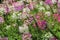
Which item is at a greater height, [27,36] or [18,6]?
[18,6]

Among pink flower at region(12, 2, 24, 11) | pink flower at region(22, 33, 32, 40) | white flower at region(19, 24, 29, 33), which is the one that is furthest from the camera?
pink flower at region(12, 2, 24, 11)

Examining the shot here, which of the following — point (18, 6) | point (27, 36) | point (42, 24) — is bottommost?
point (27, 36)

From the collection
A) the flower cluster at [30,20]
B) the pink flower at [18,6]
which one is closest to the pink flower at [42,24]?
the flower cluster at [30,20]

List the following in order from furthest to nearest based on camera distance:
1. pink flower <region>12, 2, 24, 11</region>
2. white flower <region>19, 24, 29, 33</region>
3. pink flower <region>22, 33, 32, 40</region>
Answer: pink flower <region>12, 2, 24, 11</region>
white flower <region>19, 24, 29, 33</region>
pink flower <region>22, 33, 32, 40</region>

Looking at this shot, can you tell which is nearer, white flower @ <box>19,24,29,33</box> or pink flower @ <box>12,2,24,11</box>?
white flower @ <box>19,24,29,33</box>

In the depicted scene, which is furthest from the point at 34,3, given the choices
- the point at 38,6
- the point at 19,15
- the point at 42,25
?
the point at 42,25

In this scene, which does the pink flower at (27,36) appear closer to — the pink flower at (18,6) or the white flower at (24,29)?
the white flower at (24,29)

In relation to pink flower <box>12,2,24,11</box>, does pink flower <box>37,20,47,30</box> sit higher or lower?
lower

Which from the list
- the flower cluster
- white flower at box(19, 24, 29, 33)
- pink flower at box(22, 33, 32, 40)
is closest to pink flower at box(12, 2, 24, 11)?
the flower cluster

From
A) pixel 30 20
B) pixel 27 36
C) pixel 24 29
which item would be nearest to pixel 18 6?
pixel 30 20

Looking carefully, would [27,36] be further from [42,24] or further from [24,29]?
[42,24]

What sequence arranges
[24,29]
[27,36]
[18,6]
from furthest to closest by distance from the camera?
[18,6]
[24,29]
[27,36]

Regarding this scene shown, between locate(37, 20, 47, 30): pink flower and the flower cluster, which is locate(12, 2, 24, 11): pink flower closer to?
the flower cluster

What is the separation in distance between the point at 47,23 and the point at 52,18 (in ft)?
0.66
